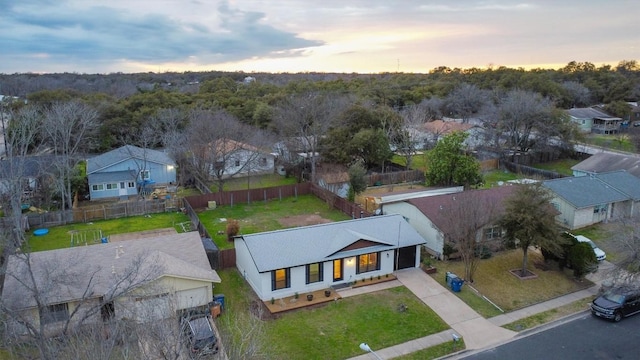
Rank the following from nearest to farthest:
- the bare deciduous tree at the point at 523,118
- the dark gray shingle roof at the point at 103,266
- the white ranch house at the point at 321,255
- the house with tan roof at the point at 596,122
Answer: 1. the dark gray shingle roof at the point at 103,266
2. the white ranch house at the point at 321,255
3. the bare deciduous tree at the point at 523,118
4. the house with tan roof at the point at 596,122

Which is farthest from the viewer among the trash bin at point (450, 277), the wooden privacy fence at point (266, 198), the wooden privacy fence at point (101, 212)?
the wooden privacy fence at point (266, 198)

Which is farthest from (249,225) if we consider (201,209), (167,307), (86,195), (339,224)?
(167,307)

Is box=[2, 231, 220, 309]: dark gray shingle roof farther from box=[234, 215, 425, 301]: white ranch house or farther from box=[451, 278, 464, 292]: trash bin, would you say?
box=[451, 278, 464, 292]: trash bin

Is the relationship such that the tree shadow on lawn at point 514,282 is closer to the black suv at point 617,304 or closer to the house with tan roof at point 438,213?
the house with tan roof at point 438,213

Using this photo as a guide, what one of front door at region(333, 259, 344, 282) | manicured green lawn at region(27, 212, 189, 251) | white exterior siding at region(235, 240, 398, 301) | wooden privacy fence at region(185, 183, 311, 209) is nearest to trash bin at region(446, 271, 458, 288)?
white exterior siding at region(235, 240, 398, 301)

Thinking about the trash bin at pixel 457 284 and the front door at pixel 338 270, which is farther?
the front door at pixel 338 270

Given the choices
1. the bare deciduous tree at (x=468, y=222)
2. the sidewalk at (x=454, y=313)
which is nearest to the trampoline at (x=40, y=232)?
the sidewalk at (x=454, y=313)

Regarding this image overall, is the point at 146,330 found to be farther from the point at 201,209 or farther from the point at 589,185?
the point at 589,185
